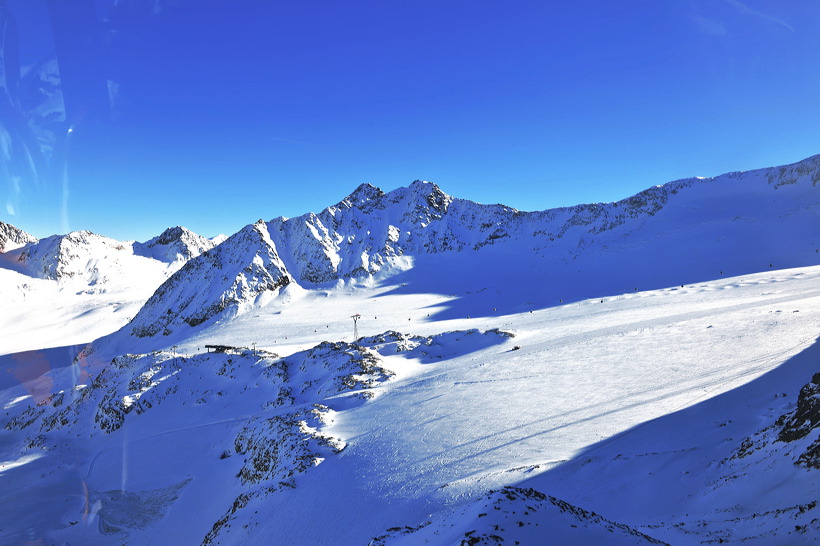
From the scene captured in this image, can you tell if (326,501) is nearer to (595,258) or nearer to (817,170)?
(595,258)

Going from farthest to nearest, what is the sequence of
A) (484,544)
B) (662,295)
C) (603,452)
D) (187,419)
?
(662,295) < (187,419) < (603,452) < (484,544)

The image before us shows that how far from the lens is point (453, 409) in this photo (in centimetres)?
2212

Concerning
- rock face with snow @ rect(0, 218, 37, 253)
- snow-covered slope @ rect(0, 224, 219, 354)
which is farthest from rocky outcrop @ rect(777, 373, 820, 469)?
rock face with snow @ rect(0, 218, 37, 253)

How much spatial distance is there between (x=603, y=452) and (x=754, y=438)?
448 centimetres

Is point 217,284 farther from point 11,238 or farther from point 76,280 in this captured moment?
point 11,238

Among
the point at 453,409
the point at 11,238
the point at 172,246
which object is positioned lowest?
the point at 453,409

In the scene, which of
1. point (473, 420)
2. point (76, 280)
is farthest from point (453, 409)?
point (76, 280)

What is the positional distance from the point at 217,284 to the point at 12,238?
120866mm

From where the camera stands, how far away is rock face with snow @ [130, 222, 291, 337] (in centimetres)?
8056

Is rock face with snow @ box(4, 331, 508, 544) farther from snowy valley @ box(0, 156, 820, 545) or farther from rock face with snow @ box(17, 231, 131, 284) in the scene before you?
rock face with snow @ box(17, 231, 131, 284)

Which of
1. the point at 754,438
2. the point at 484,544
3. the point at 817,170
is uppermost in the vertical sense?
the point at 817,170

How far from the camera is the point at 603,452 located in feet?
47.7

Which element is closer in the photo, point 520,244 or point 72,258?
point 520,244

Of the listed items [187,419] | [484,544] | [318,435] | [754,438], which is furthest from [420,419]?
[187,419]
